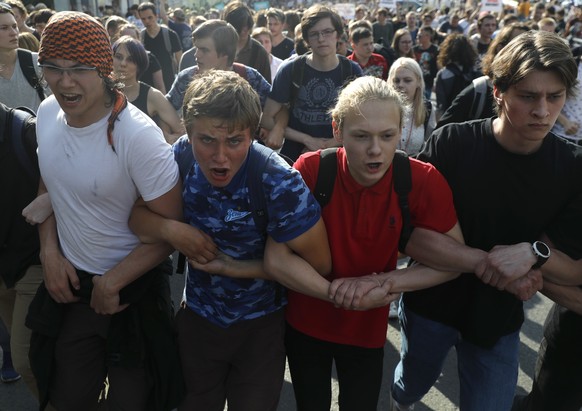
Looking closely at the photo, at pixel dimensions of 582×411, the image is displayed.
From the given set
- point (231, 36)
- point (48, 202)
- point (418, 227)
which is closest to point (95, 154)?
point (48, 202)

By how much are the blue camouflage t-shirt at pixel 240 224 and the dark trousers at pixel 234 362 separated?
0.05 meters

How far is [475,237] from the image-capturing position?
2182mm

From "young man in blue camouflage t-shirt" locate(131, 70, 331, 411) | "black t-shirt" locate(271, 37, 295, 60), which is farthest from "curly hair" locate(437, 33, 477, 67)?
"young man in blue camouflage t-shirt" locate(131, 70, 331, 411)

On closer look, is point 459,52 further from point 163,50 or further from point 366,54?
point 163,50

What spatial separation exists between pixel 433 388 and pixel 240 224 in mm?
1886

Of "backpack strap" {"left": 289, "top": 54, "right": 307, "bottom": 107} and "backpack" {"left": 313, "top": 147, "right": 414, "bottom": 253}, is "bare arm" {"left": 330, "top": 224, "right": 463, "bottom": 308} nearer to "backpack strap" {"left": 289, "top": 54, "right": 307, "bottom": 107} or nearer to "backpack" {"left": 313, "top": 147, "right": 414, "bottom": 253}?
"backpack" {"left": 313, "top": 147, "right": 414, "bottom": 253}

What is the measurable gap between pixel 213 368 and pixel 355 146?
1.07 metres

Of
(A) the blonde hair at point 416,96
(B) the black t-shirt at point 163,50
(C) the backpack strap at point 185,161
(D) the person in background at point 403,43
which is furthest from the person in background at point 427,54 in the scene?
(C) the backpack strap at point 185,161

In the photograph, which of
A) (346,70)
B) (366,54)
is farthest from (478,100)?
(366,54)

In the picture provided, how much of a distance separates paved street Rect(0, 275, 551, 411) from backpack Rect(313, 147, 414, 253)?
140cm

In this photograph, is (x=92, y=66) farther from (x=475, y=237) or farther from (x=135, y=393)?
(x=475, y=237)

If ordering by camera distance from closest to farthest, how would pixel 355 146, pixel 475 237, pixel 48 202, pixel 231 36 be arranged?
pixel 355 146, pixel 475 237, pixel 48 202, pixel 231 36

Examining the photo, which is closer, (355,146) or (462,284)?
(355,146)

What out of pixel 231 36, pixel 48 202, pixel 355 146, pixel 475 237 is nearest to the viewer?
pixel 355 146
